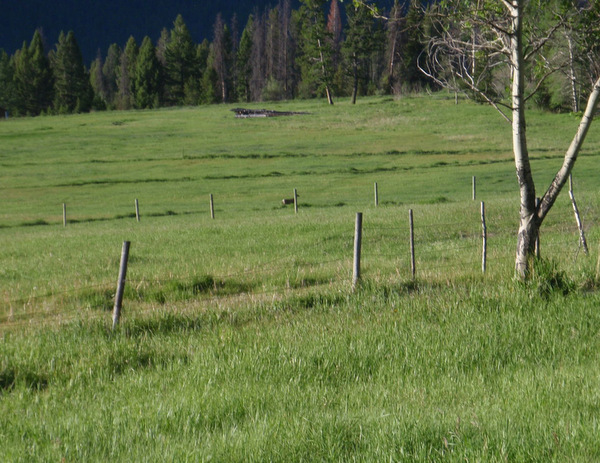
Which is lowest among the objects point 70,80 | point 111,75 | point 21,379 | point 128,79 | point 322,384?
point 21,379

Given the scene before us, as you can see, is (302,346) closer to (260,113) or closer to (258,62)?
(260,113)

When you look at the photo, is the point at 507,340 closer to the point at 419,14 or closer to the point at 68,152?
the point at 419,14

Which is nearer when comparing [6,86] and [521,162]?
[521,162]

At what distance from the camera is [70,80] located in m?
122

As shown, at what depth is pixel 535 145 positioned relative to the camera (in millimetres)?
58344

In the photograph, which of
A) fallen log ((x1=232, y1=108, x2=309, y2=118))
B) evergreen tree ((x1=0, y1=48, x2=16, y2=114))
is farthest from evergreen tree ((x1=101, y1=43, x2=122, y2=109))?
fallen log ((x1=232, y1=108, x2=309, y2=118))

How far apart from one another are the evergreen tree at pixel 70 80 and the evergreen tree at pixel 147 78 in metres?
9.32

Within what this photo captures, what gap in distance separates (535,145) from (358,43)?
48679mm

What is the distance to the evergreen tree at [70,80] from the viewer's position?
121625 mm

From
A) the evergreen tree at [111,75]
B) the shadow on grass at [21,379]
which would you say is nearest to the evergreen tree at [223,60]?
the evergreen tree at [111,75]

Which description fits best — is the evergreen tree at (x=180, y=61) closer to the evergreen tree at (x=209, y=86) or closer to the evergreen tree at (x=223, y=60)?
the evergreen tree at (x=209, y=86)

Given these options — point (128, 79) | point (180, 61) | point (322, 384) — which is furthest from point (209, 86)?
point (322, 384)

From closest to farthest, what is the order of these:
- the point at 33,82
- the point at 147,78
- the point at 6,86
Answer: the point at 33,82 < the point at 6,86 < the point at 147,78

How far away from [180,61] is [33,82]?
28.1m
